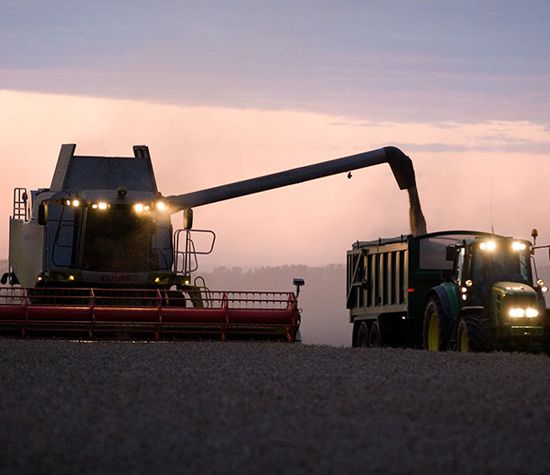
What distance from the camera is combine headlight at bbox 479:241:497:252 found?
2448cm

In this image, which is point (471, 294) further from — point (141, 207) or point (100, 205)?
point (100, 205)

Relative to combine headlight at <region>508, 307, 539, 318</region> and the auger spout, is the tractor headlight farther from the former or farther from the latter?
combine headlight at <region>508, 307, 539, 318</region>

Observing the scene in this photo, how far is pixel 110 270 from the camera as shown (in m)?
31.5

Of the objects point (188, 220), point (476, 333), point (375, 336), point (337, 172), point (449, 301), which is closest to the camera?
point (476, 333)

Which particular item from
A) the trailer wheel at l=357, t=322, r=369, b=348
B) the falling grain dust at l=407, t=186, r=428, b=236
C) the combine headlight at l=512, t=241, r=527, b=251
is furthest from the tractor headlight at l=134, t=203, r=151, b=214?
the combine headlight at l=512, t=241, r=527, b=251

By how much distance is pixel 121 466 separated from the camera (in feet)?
32.2

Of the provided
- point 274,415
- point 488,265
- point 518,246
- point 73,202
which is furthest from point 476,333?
point 73,202

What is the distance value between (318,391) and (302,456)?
5518mm

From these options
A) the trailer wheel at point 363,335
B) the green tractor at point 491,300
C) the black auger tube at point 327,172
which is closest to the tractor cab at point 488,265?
the green tractor at point 491,300

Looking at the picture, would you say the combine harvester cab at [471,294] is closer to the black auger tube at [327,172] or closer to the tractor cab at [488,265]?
the tractor cab at [488,265]

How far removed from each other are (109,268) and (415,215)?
35.4 ft

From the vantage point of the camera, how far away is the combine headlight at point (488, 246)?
24484 millimetres

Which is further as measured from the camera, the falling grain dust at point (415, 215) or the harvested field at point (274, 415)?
the falling grain dust at point (415, 215)

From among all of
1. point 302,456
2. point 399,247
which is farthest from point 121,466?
point 399,247
